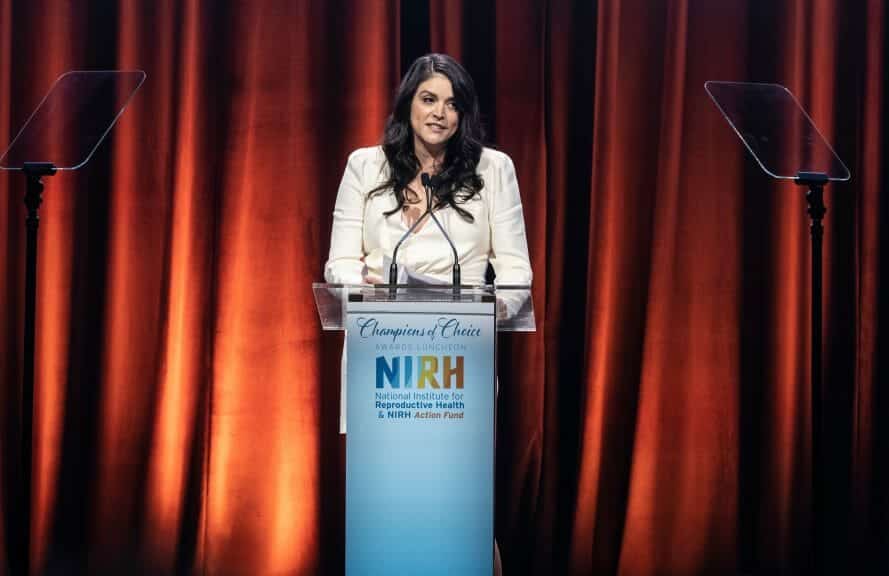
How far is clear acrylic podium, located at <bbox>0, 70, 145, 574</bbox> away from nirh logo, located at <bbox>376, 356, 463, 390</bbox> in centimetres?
108

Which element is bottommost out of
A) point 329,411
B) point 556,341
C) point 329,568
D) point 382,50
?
point 329,568

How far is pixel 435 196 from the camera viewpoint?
2.55 m

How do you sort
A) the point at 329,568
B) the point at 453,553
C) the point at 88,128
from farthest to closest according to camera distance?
the point at 329,568 → the point at 88,128 → the point at 453,553

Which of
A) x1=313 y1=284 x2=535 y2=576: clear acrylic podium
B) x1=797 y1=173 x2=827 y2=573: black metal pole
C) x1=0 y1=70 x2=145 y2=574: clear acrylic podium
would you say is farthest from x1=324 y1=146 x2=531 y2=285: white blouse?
x1=797 y1=173 x2=827 y2=573: black metal pole

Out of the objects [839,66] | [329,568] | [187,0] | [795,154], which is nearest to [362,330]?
[795,154]

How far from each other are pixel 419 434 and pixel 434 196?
78cm

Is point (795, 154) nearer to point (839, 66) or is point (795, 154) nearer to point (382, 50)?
point (839, 66)

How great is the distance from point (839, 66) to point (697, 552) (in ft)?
6.03

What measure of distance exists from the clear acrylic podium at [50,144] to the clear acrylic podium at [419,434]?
1037mm

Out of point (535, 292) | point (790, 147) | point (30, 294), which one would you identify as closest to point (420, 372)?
point (30, 294)

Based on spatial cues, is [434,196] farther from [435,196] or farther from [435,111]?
[435,111]

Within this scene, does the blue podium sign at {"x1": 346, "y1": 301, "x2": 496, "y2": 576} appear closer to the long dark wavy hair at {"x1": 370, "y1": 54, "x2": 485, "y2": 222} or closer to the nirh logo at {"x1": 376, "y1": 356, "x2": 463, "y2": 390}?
the nirh logo at {"x1": 376, "y1": 356, "x2": 463, "y2": 390}

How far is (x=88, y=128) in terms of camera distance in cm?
261

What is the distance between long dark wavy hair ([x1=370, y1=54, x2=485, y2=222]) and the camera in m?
2.59
